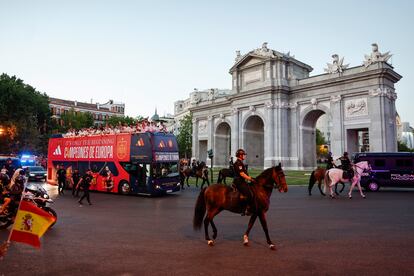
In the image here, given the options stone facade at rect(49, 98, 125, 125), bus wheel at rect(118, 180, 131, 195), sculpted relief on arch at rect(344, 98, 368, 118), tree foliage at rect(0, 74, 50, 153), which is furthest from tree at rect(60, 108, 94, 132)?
bus wheel at rect(118, 180, 131, 195)

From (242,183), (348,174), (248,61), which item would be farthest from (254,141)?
(242,183)

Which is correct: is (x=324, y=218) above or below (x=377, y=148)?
below

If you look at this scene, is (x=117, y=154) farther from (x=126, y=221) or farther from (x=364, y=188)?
(x=364, y=188)

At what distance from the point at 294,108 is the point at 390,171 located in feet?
85.0

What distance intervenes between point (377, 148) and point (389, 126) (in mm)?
3247

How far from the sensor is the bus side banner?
65.0ft

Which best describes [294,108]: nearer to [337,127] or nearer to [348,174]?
[337,127]

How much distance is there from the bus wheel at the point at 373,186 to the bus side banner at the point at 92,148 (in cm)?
1671

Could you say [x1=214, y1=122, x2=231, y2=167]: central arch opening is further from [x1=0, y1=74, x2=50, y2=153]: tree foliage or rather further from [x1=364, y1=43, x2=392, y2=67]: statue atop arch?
[x1=0, y1=74, x2=50, y2=153]: tree foliage

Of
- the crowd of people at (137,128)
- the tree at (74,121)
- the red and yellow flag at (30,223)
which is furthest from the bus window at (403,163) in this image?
the tree at (74,121)

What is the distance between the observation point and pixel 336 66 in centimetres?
4159

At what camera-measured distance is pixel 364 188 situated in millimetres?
22891

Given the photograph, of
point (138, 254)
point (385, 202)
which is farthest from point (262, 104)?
point (138, 254)

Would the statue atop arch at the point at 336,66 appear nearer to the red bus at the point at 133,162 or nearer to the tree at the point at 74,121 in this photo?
the red bus at the point at 133,162
